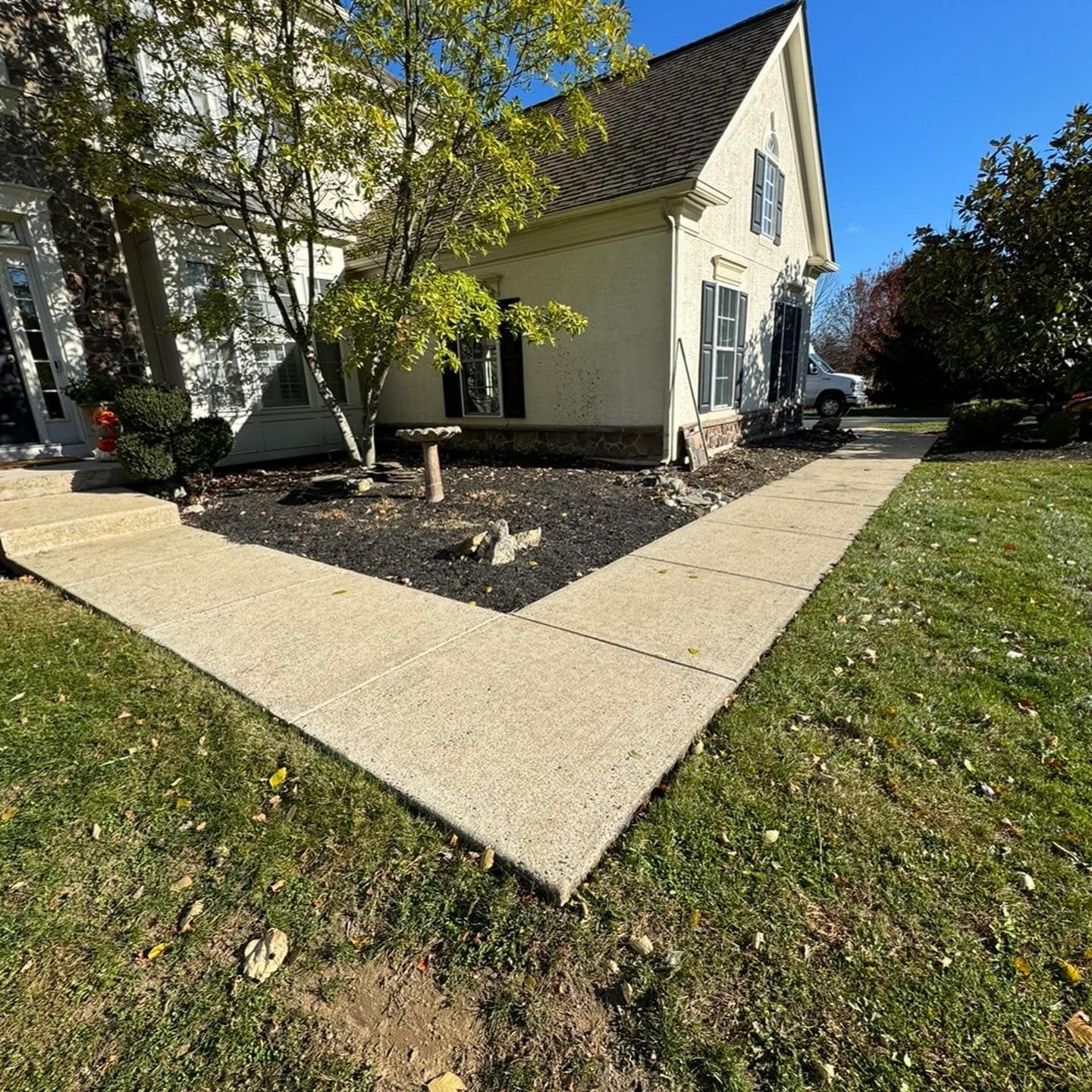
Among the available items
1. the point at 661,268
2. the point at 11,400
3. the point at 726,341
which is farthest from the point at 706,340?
the point at 11,400

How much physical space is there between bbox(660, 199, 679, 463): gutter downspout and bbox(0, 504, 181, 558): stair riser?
6.35m

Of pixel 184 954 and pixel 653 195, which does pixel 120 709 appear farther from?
pixel 653 195

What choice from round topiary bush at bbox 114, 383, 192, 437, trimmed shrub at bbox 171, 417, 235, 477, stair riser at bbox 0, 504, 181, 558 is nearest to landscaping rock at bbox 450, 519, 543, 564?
stair riser at bbox 0, 504, 181, 558

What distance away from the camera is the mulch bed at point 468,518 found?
451 cm

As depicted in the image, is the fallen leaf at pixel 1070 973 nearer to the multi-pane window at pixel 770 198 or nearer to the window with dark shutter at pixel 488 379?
the window with dark shutter at pixel 488 379

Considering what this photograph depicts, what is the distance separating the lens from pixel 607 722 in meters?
2.53

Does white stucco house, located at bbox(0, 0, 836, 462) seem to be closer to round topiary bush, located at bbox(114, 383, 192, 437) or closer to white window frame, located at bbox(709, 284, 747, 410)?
white window frame, located at bbox(709, 284, 747, 410)

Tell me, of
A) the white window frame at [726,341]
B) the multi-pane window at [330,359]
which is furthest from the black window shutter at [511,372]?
the white window frame at [726,341]

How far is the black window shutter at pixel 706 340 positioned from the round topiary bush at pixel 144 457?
7265mm

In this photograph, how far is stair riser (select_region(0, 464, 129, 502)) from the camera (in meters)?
6.04

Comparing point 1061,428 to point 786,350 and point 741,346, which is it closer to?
point 786,350

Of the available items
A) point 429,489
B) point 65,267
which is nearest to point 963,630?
point 429,489

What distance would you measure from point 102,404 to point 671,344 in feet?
23.9

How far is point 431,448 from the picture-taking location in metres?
6.47
